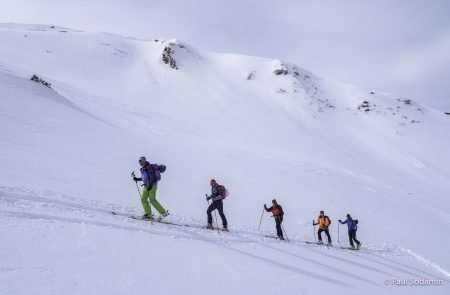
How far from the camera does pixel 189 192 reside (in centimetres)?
1591

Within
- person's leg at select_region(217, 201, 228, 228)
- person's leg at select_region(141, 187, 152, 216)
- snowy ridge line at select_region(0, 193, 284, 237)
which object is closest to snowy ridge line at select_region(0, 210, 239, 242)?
snowy ridge line at select_region(0, 193, 284, 237)

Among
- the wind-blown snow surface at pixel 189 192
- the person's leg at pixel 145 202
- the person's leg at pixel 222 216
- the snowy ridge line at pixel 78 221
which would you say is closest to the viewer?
the wind-blown snow surface at pixel 189 192

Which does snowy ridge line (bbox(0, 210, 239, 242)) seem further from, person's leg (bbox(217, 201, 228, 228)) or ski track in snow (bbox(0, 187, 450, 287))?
person's leg (bbox(217, 201, 228, 228))

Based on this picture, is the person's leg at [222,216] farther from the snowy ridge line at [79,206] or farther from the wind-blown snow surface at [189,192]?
the snowy ridge line at [79,206]

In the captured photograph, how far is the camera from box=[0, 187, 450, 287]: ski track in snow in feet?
26.1

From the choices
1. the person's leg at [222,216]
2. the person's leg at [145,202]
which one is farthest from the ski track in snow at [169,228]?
the person's leg at [145,202]

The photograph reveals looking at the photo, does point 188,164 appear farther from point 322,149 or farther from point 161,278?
point 322,149

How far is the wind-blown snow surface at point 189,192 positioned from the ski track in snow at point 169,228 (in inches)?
2.7

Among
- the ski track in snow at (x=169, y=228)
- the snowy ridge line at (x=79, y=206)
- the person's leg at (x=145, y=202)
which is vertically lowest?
the ski track in snow at (x=169, y=228)

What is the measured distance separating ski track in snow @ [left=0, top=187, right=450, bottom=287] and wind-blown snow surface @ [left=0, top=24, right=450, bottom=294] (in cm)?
7

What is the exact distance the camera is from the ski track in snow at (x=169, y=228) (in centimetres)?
797

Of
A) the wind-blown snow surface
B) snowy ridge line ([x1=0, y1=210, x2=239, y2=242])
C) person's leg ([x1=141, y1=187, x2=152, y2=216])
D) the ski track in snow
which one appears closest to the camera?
the wind-blown snow surface

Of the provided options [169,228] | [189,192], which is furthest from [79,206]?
[189,192]

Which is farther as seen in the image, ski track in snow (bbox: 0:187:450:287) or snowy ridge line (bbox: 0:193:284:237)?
snowy ridge line (bbox: 0:193:284:237)
